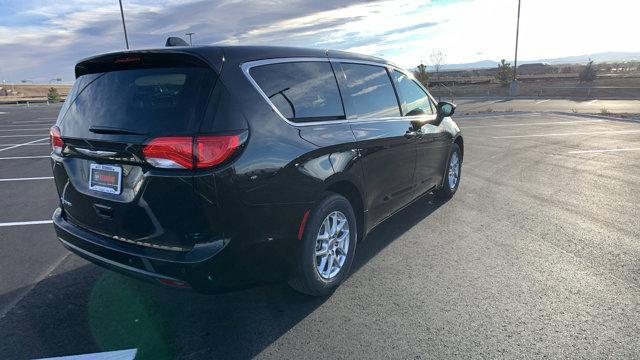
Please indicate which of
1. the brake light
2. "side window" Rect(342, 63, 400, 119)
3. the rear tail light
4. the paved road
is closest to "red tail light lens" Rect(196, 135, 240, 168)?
the rear tail light

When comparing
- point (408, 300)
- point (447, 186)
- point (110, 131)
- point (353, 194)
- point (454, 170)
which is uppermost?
point (110, 131)

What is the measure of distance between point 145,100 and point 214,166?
2.31 ft

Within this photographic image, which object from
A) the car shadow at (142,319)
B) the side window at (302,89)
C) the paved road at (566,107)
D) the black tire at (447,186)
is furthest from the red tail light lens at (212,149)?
the paved road at (566,107)

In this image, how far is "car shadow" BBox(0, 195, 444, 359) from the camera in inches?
111

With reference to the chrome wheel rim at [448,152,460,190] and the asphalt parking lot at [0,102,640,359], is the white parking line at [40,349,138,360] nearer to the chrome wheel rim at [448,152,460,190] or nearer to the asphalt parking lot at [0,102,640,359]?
the asphalt parking lot at [0,102,640,359]

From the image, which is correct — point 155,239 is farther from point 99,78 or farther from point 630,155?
point 630,155

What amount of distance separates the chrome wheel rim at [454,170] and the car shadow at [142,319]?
3.30 m

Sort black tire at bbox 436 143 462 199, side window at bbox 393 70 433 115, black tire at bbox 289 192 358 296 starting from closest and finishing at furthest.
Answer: black tire at bbox 289 192 358 296 → side window at bbox 393 70 433 115 → black tire at bbox 436 143 462 199

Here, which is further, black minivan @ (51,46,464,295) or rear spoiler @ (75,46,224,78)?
rear spoiler @ (75,46,224,78)

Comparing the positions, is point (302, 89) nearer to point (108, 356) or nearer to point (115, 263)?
point (115, 263)

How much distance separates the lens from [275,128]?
9.39 feet

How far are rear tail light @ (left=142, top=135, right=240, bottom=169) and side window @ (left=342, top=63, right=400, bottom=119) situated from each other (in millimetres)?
1570

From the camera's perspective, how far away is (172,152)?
2543mm

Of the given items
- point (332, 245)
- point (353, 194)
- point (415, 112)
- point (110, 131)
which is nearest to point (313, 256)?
point (332, 245)
